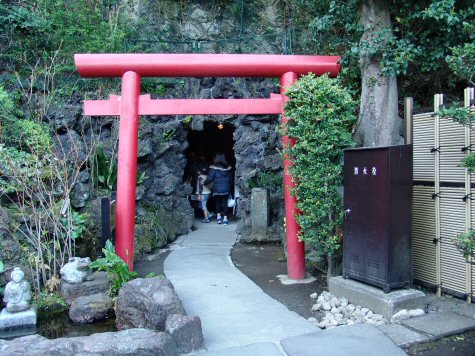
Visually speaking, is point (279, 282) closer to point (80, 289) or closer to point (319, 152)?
point (319, 152)

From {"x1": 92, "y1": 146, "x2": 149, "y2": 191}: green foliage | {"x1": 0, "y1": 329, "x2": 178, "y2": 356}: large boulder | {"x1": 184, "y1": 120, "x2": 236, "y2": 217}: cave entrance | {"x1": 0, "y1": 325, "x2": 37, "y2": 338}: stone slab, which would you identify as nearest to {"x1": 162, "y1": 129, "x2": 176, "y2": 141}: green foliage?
{"x1": 92, "y1": 146, "x2": 149, "y2": 191}: green foliage

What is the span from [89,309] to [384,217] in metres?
3.66

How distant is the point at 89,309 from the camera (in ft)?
17.0

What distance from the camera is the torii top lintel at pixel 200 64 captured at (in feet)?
21.3

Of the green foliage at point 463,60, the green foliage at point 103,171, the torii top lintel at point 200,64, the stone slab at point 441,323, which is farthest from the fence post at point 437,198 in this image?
the green foliage at point 103,171

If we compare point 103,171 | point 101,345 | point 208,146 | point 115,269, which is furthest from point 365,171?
point 208,146

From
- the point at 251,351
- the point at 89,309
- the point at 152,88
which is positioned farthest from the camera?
the point at 152,88

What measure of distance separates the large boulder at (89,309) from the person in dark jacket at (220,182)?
696cm

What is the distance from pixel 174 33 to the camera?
1316 cm

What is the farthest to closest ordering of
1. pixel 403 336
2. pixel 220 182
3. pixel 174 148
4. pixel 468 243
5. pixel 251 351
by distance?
pixel 220 182, pixel 174 148, pixel 403 336, pixel 251 351, pixel 468 243

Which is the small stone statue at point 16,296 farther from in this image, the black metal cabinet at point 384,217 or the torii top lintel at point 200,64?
the black metal cabinet at point 384,217

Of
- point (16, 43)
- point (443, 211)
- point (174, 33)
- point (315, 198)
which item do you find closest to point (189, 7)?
point (174, 33)

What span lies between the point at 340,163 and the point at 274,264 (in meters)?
2.61

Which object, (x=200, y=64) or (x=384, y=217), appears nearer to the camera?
(x=384, y=217)
